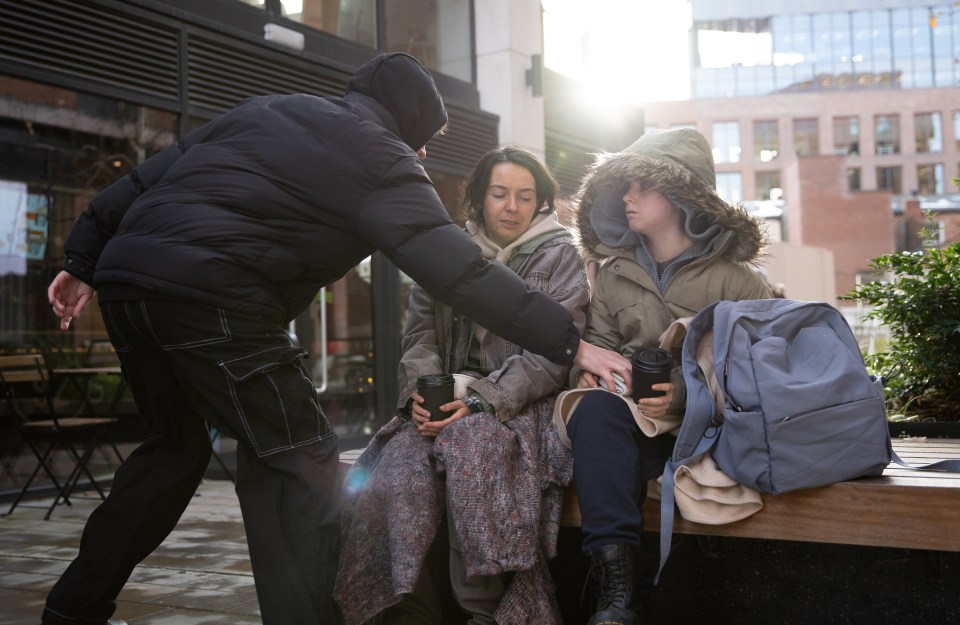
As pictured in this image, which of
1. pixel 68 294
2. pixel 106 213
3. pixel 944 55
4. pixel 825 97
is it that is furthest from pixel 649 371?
pixel 944 55

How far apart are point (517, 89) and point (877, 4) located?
73.0m

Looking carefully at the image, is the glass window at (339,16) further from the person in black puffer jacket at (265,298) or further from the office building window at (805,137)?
the office building window at (805,137)

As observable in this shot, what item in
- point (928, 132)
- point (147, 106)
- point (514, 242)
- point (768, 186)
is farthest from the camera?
point (768, 186)

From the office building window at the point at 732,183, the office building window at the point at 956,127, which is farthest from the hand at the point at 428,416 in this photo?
the office building window at the point at 956,127

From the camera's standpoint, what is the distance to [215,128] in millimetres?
2791

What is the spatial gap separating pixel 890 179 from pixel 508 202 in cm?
7278

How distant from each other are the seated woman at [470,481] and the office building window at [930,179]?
71642mm

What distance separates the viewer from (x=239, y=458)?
8.84ft

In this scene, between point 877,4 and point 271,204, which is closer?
point 271,204

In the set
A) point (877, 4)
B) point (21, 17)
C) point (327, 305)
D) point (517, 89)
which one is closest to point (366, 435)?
point (327, 305)

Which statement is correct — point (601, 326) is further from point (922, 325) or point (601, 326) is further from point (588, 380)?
point (922, 325)

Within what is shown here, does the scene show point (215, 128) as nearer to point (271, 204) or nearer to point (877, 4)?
point (271, 204)

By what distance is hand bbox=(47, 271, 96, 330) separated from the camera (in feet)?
9.64

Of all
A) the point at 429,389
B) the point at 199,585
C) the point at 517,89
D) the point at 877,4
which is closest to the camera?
the point at 429,389
